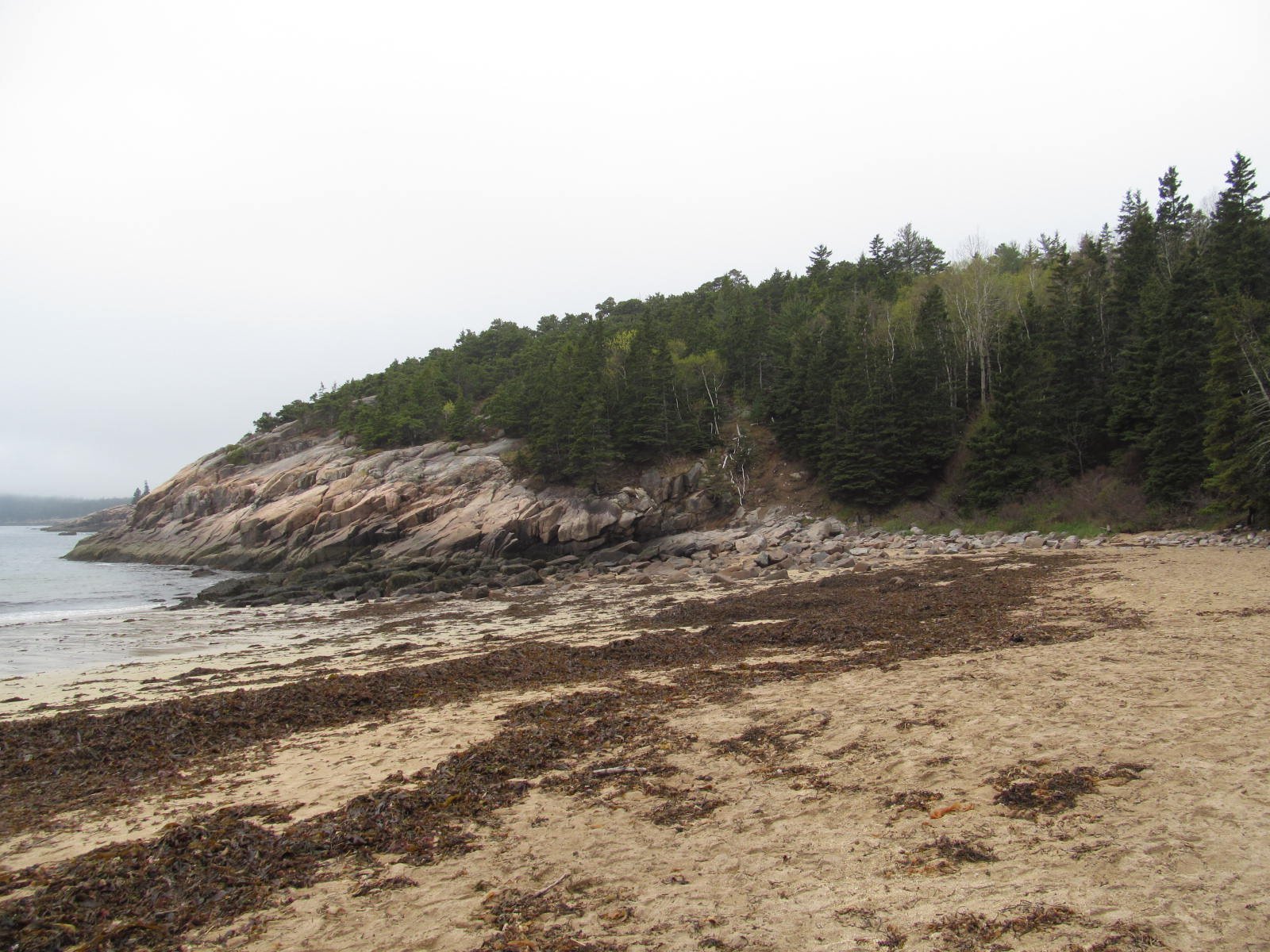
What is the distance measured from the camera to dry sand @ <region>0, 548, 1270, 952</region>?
3.75 metres

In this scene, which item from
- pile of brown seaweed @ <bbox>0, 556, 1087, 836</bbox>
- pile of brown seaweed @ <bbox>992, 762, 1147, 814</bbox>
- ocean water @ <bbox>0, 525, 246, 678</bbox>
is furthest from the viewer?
ocean water @ <bbox>0, 525, 246, 678</bbox>

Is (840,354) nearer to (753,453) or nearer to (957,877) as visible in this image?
(753,453)

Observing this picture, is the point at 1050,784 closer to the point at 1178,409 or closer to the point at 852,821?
the point at 852,821

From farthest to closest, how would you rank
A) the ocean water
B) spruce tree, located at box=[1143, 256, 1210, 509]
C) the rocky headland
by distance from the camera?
the rocky headland < spruce tree, located at box=[1143, 256, 1210, 509] < the ocean water

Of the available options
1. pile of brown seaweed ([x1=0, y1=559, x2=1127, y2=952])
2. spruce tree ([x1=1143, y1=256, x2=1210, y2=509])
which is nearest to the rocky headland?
spruce tree ([x1=1143, y1=256, x2=1210, y2=509])

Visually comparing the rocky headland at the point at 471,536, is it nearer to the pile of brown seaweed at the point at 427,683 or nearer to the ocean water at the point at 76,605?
the ocean water at the point at 76,605

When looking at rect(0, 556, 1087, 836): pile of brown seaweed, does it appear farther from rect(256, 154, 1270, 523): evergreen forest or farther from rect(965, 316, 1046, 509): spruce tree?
rect(965, 316, 1046, 509): spruce tree

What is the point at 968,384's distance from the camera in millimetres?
43000

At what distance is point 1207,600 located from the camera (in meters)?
12.5

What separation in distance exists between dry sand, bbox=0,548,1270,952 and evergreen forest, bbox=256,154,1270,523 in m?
22.6

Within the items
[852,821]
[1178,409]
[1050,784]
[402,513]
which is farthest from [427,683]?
[402,513]

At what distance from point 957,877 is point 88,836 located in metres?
7.05

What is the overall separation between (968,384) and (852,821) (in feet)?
144

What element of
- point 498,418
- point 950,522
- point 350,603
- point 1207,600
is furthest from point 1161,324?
point 498,418
